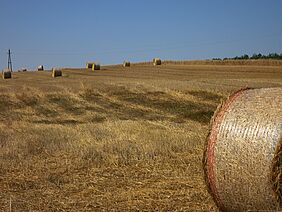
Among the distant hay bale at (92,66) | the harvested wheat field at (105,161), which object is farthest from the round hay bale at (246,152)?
the distant hay bale at (92,66)

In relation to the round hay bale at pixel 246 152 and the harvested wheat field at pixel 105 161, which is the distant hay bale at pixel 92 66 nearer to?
the harvested wheat field at pixel 105 161

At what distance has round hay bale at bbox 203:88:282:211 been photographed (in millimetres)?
4410

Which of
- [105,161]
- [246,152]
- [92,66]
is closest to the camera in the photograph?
[246,152]

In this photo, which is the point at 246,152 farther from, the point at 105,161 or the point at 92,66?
the point at 92,66

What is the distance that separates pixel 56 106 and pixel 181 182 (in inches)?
467

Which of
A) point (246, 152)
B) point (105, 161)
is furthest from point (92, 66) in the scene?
point (246, 152)

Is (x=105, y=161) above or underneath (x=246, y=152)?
underneath

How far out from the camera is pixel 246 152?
4.65m

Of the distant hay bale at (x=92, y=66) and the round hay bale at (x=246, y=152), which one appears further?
the distant hay bale at (x=92, y=66)

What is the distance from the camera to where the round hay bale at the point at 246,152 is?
A: 441 cm

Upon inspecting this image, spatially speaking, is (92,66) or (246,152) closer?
(246,152)

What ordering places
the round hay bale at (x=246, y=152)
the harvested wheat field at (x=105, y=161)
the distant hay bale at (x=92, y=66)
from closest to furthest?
the round hay bale at (x=246, y=152)
the harvested wheat field at (x=105, y=161)
the distant hay bale at (x=92, y=66)

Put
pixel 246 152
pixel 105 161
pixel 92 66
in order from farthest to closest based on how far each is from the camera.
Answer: pixel 92 66 → pixel 105 161 → pixel 246 152

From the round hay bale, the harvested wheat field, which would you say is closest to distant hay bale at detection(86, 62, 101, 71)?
the harvested wheat field
